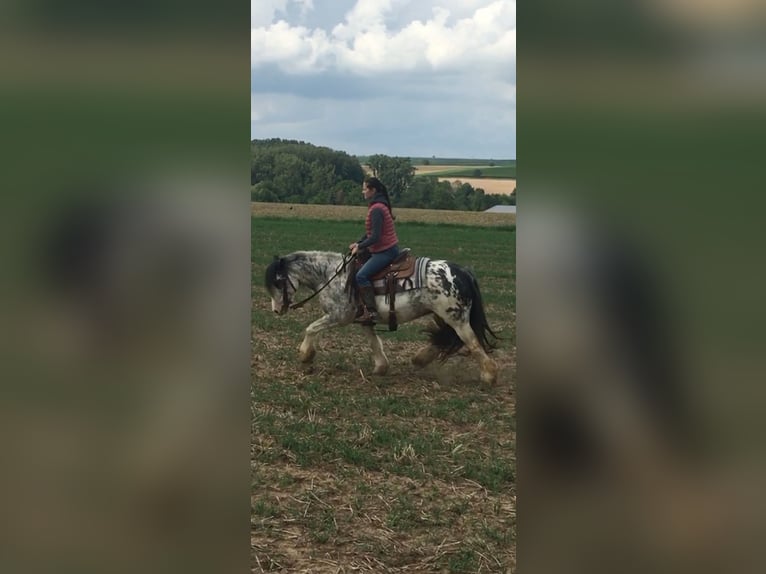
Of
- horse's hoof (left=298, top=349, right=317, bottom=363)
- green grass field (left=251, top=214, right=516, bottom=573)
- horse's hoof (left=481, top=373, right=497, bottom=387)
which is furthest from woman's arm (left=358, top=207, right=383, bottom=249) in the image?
horse's hoof (left=481, top=373, right=497, bottom=387)

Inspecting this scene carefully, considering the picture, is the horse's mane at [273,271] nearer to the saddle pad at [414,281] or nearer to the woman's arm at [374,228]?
the woman's arm at [374,228]

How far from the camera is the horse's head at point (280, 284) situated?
6793 millimetres

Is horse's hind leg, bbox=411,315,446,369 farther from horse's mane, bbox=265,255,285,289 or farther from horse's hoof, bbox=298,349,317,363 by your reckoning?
horse's mane, bbox=265,255,285,289

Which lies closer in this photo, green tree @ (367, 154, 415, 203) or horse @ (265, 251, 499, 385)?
green tree @ (367, 154, 415, 203)

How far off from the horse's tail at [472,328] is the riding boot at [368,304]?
1.78 feet

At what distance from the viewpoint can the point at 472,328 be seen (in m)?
6.57

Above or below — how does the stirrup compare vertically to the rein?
below

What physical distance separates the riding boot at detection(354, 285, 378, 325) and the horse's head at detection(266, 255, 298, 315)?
0.65 meters

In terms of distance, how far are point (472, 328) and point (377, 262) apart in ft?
3.25

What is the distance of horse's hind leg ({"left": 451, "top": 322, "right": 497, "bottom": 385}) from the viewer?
657 cm

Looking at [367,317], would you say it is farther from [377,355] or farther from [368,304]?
[377,355]

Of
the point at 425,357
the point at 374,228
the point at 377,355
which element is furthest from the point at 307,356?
the point at 374,228
